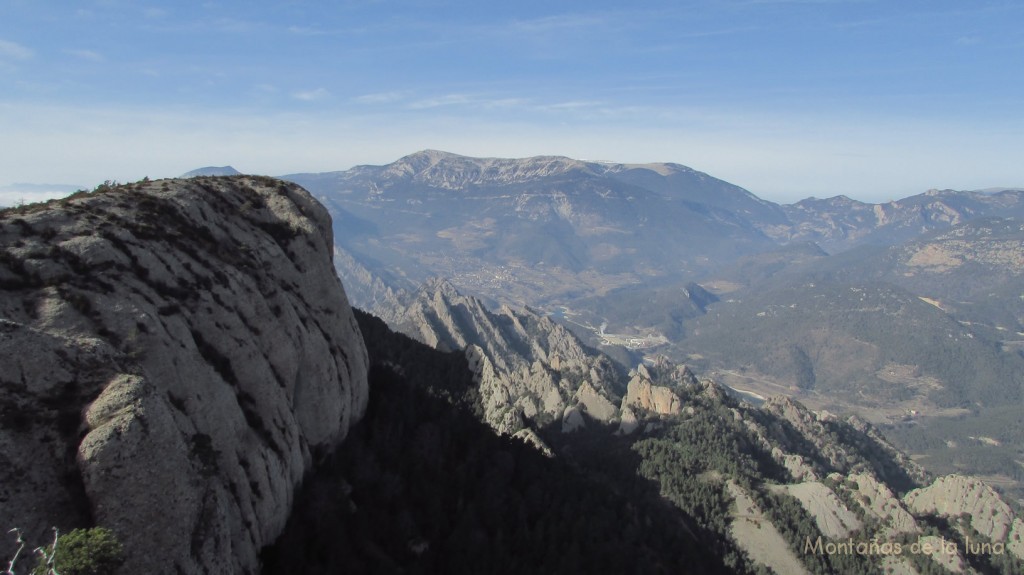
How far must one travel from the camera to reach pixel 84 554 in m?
18.2

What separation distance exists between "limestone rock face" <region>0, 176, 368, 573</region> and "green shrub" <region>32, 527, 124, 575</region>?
4.55ft

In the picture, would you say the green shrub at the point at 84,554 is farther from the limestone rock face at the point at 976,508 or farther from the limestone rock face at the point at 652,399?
the limestone rock face at the point at 652,399

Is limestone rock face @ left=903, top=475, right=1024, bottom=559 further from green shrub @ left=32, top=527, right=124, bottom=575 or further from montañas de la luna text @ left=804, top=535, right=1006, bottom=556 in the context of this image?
green shrub @ left=32, top=527, right=124, bottom=575

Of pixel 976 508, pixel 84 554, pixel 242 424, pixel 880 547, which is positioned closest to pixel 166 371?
pixel 242 424

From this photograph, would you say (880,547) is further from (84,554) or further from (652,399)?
(84,554)

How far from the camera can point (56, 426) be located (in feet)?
71.9

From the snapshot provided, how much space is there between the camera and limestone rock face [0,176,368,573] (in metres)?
21.4

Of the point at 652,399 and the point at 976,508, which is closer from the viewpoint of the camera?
the point at 976,508

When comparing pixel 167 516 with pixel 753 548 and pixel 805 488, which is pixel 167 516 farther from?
pixel 805 488

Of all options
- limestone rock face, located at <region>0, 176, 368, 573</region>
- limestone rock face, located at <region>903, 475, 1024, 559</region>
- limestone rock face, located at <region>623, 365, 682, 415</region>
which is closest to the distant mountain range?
limestone rock face, located at <region>0, 176, 368, 573</region>

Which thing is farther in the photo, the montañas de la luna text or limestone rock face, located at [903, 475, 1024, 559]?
limestone rock face, located at [903, 475, 1024, 559]

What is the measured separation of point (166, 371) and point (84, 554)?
11306 mm

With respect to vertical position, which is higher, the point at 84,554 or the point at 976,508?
the point at 84,554

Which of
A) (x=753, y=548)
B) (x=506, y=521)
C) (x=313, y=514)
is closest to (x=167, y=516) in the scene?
(x=313, y=514)
